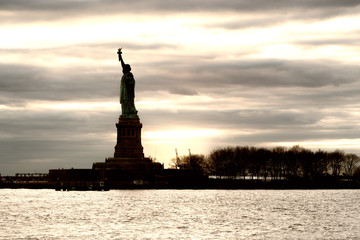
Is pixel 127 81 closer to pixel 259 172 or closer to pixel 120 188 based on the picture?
pixel 120 188

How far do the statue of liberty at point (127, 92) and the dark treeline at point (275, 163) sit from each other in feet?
146

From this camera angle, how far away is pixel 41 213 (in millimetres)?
81125

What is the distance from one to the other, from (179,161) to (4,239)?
473ft

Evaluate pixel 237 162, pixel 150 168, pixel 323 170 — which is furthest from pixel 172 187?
pixel 323 170

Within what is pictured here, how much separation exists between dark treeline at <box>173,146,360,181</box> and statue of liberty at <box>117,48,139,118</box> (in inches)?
1748

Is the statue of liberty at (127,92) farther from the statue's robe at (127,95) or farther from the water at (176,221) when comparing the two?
the water at (176,221)

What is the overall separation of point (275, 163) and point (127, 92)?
5002 centimetres

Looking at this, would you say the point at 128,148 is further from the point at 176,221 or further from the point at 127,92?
the point at 176,221

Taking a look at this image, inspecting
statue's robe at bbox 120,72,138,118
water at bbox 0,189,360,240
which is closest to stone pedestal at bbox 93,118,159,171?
statue's robe at bbox 120,72,138,118

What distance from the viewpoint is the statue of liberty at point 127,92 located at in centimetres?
14062

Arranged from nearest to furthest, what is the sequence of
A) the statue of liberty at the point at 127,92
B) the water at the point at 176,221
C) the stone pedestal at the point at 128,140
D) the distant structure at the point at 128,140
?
1. the water at the point at 176,221
2. the distant structure at the point at 128,140
3. the stone pedestal at the point at 128,140
4. the statue of liberty at the point at 127,92

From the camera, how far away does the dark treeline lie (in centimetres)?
18062

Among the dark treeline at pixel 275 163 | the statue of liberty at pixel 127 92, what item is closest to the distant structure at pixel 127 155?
the statue of liberty at pixel 127 92

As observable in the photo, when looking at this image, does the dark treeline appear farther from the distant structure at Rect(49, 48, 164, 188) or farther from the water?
the water
